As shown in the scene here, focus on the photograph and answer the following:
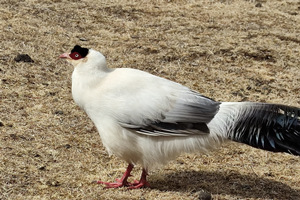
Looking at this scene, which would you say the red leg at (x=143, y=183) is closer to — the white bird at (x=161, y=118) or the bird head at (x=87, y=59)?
the white bird at (x=161, y=118)

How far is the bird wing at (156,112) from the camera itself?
484 centimetres

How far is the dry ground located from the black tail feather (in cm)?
71

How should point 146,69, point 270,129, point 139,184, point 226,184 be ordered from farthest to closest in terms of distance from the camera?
1. point 146,69
2. point 226,184
3. point 139,184
4. point 270,129

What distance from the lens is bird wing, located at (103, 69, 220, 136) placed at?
4.84 m

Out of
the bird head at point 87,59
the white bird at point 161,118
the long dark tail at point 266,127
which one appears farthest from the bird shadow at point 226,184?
the bird head at point 87,59

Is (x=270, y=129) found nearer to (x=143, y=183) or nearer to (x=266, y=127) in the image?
(x=266, y=127)

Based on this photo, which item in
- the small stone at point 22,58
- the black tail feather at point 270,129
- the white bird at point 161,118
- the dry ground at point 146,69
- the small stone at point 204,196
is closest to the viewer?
the black tail feather at point 270,129

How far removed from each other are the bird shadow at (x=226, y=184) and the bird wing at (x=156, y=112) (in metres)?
0.74

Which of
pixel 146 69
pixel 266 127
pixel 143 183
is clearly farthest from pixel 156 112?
pixel 146 69

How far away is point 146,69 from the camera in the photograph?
8.09 meters

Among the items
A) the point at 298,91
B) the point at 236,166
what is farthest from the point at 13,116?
the point at 298,91

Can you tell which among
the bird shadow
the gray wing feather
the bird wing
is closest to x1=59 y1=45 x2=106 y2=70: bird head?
the bird wing

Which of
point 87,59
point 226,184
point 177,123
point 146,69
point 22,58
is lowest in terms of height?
point 226,184

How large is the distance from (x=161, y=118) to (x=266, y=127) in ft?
3.10
